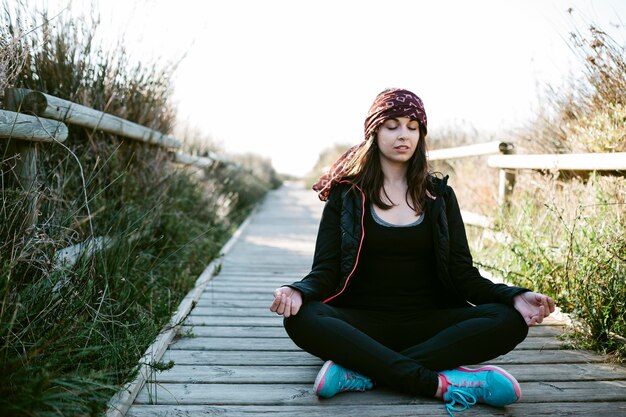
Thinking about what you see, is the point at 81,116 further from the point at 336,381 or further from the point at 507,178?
the point at 507,178

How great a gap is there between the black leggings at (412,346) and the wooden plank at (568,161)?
1.34m

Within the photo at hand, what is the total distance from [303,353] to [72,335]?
46.6 inches

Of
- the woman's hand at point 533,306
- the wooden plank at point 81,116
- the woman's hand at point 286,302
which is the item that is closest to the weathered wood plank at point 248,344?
the woman's hand at point 286,302

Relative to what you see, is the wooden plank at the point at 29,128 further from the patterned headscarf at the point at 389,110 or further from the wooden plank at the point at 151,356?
the patterned headscarf at the point at 389,110

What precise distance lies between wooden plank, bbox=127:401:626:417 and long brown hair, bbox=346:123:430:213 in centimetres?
92

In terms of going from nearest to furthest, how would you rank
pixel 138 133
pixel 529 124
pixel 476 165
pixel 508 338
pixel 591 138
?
pixel 508 338 → pixel 591 138 → pixel 138 133 → pixel 529 124 → pixel 476 165

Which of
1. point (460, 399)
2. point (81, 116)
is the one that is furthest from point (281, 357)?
point (81, 116)

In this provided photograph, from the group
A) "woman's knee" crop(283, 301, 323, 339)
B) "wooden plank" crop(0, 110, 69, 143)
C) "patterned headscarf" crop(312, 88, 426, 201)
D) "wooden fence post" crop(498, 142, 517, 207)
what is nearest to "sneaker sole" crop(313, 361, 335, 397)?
"woman's knee" crop(283, 301, 323, 339)

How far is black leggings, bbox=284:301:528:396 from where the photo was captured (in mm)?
2191

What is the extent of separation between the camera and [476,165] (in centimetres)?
685

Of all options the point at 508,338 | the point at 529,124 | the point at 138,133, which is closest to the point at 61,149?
the point at 138,133

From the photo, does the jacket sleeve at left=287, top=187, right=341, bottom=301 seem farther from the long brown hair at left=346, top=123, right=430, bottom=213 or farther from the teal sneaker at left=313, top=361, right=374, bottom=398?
the teal sneaker at left=313, top=361, right=374, bottom=398

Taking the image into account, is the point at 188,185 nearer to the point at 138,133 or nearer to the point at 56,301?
the point at 138,133

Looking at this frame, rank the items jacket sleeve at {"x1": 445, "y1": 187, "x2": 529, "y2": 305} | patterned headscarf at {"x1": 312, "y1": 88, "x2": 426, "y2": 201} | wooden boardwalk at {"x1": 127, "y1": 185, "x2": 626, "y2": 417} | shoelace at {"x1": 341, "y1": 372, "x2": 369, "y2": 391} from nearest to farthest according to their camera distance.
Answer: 1. wooden boardwalk at {"x1": 127, "y1": 185, "x2": 626, "y2": 417}
2. shoelace at {"x1": 341, "y1": 372, "x2": 369, "y2": 391}
3. jacket sleeve at {"x1": 445, "y1": 187, "x2": 529, "y2": 305}
4. patterned headscarf at {"x1": 312, "y1": 88, "x2": 426, "y2": 201}
